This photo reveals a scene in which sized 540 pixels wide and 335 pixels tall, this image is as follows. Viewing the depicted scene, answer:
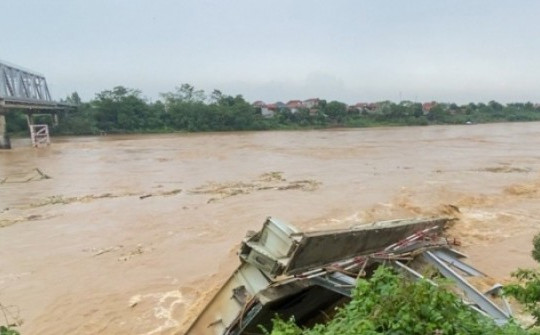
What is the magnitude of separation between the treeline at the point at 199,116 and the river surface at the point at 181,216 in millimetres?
32652

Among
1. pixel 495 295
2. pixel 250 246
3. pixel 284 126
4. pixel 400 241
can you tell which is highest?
pixel 250 246

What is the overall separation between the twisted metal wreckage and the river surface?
1534mm

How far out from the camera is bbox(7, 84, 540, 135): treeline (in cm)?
5750

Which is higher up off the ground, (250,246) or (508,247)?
(250,246)

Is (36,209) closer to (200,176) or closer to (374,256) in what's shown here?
(200,176)

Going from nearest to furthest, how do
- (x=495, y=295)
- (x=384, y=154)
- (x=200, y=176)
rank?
1. (x=495, y=295)
2. (x=200, y=176)
3. (x=384, y=154)

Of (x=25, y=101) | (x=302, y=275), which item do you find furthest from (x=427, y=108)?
(x=302, y=275)

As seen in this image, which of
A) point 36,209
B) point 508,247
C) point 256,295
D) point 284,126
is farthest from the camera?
point 284,126

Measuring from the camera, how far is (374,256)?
4.95m

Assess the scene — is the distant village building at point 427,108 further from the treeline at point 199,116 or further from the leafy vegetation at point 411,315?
the leafy vegetation at point 411,315

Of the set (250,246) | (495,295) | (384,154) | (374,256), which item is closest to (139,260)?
(250,246)

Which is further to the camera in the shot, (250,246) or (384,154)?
(384,154)

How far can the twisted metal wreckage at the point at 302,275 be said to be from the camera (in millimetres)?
4367

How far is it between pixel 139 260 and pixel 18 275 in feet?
7.10
